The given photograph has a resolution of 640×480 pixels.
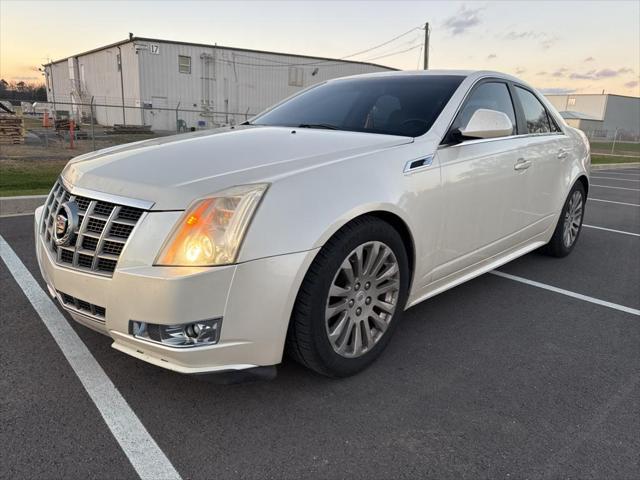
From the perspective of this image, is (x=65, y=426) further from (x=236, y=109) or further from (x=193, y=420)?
(x=236, y=109)

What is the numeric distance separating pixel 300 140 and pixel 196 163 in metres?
0.71

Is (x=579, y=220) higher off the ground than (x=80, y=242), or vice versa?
(x=80, y=242)

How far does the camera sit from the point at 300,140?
2.94m

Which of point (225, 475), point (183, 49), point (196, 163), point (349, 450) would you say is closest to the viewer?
point (225, 475)

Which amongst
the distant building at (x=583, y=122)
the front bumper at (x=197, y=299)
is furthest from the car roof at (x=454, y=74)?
the distant building at (x=583, y=122)

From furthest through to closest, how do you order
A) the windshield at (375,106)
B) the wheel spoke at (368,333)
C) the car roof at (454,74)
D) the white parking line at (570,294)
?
the white parking line at (570,294) → the car roof at (454,74) → the windshield at (375,106) → the wheel spoke at (368,333)

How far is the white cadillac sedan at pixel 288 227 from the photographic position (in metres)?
2.10

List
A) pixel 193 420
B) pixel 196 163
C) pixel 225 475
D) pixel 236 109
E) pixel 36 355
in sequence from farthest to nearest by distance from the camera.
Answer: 1. pixel 236 109
2. pixel 36 355
3. pixel 196 163
4. pixel 193 420
5. pixel 225 475

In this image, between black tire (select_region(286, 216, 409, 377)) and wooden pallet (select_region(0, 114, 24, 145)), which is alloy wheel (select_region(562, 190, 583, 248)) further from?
wooden pallet (select_region(0, 114, 24, 145))

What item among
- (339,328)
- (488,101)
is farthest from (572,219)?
(339,328)

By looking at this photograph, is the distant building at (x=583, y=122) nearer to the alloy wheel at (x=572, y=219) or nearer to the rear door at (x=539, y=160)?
the alloy wheel at (x=572, y=219)

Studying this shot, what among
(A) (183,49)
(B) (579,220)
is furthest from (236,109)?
(B) (579,220)

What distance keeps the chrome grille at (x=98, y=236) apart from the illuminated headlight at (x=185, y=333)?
12.7 inches

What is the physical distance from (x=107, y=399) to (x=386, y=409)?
136 centimetres
